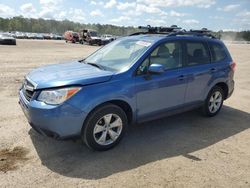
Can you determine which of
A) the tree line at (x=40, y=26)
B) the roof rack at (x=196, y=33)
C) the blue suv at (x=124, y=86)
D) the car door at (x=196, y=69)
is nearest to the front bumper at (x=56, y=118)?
the blue suv at (x=124, y=86)

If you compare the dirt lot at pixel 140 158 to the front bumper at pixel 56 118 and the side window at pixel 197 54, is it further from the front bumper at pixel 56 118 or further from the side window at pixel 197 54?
the side window at pixel 197 54

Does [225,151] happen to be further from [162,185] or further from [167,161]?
[162,185]

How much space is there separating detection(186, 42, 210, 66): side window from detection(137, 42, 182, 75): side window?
0.89 ft

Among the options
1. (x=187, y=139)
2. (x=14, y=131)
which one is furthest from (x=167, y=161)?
(x=14, y=131)

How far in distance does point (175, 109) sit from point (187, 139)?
604 millimetres

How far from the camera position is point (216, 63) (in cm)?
600

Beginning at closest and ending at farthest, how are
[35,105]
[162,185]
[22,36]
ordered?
1. [162,185]
2. [35,105]
3. [22,36]

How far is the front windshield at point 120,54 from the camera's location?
4648 millimetres

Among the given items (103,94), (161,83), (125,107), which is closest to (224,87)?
(161,83)

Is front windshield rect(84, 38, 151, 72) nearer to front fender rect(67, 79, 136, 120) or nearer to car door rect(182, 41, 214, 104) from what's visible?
front fender rect(67, 79, 136, 120)

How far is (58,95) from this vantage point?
152 inches

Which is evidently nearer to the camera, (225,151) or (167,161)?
(167,161)

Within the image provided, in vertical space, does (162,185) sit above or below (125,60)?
below

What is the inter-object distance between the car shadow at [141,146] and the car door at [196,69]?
60 cm
